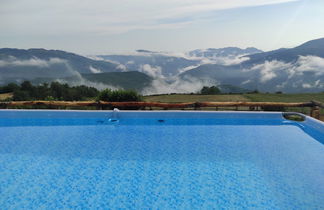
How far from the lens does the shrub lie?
8.72m

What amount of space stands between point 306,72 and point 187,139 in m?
157

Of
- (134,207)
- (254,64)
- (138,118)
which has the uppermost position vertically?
(254,64)

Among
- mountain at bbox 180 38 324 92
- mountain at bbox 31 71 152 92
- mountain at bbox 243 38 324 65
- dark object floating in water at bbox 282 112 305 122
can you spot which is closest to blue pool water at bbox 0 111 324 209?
dark object floating in water at bbox 282 112 305 122

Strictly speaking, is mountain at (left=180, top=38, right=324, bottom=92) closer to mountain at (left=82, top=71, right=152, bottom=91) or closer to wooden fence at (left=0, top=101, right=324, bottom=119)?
mountain at (left=82, top=71, right=152, bottom=91)

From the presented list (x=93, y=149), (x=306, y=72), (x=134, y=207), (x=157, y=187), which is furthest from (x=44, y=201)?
(x=306, y=72)

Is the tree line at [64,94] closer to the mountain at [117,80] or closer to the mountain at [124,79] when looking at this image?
the mountain at [117,80]

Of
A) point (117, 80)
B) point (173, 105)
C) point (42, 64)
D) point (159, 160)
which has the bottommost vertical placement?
point (159, 160)

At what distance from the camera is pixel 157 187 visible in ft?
13.5

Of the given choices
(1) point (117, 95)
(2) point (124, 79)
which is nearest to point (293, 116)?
(1) point (117, 95)

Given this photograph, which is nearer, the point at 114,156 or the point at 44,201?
the point at 44,201

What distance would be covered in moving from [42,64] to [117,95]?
175014 mm

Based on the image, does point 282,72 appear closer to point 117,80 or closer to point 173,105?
point 117,80

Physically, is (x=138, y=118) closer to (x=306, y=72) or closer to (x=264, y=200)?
(x=264, y=200)

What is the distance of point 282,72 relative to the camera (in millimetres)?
162125
